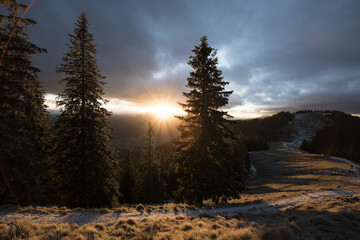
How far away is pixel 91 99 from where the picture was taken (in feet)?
43.0

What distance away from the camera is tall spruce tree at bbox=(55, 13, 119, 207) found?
1216 cm

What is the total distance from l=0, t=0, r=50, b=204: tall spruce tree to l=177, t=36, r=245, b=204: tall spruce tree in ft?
35.2

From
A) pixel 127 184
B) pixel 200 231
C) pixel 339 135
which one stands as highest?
pixel 339 135

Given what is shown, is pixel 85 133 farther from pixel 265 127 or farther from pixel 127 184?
pixel 265 127

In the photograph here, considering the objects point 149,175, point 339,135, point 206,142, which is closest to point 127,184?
point 149,175

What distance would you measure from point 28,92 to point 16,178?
5.73m

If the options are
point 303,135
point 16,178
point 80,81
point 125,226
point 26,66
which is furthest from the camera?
point 303,135

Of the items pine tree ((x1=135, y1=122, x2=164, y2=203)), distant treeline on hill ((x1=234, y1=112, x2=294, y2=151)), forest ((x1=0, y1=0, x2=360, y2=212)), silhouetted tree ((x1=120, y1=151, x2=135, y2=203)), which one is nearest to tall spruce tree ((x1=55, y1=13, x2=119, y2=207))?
forest ((x1=0, y1=0, x2=360, y2=212))

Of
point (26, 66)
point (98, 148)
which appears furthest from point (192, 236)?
point (26, 66)

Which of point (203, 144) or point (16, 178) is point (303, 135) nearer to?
point (203, 144)

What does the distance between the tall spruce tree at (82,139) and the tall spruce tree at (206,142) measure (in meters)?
6.51

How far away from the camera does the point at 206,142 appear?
1351 cm

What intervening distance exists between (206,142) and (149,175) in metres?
17.0

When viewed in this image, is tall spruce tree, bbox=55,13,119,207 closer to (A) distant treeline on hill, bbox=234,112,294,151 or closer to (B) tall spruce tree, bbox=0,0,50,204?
(B) tall spruce tree, bbox=0,0,50,204
